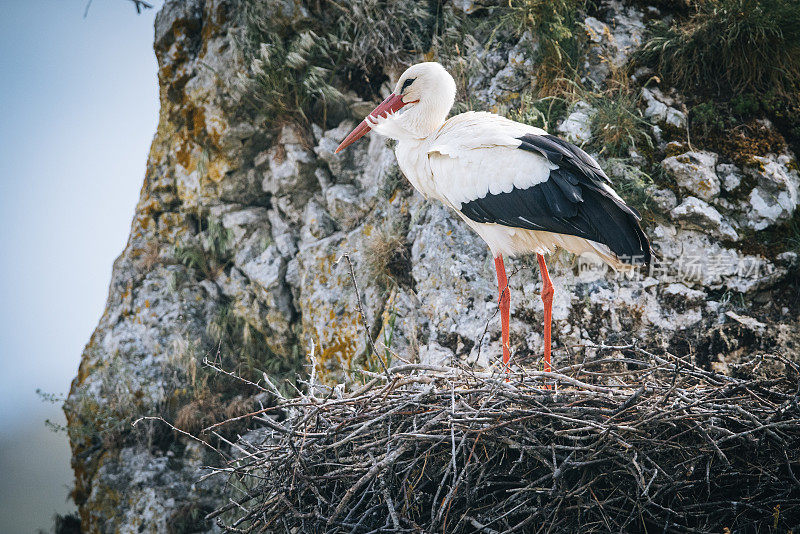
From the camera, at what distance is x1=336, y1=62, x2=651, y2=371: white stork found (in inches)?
105

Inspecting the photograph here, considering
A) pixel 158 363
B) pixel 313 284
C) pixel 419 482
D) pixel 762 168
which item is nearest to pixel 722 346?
pixel 762 168

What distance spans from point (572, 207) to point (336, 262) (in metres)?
1.13

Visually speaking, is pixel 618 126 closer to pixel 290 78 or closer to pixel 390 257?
pixel 390 257

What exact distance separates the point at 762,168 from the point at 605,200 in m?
1.67

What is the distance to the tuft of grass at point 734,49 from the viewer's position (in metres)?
3.87

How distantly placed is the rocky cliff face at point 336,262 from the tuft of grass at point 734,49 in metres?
0.19

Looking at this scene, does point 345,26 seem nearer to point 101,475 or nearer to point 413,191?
point 413,191

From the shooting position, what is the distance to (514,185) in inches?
111

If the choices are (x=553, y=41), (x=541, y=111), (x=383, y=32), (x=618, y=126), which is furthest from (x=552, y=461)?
(x=383, y=32)

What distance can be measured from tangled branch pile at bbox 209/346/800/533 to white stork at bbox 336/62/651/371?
380 mm

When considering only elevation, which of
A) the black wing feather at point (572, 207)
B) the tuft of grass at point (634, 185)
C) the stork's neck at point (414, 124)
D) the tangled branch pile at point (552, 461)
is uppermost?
the stork's neck at point (414, 124)

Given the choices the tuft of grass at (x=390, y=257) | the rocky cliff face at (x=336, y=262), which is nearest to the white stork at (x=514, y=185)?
the rocky cliff face at (x=336, y=262)

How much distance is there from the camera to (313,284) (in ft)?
15.1

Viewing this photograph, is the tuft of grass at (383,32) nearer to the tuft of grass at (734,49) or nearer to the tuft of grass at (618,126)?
the tuft of grass at (618,126)
